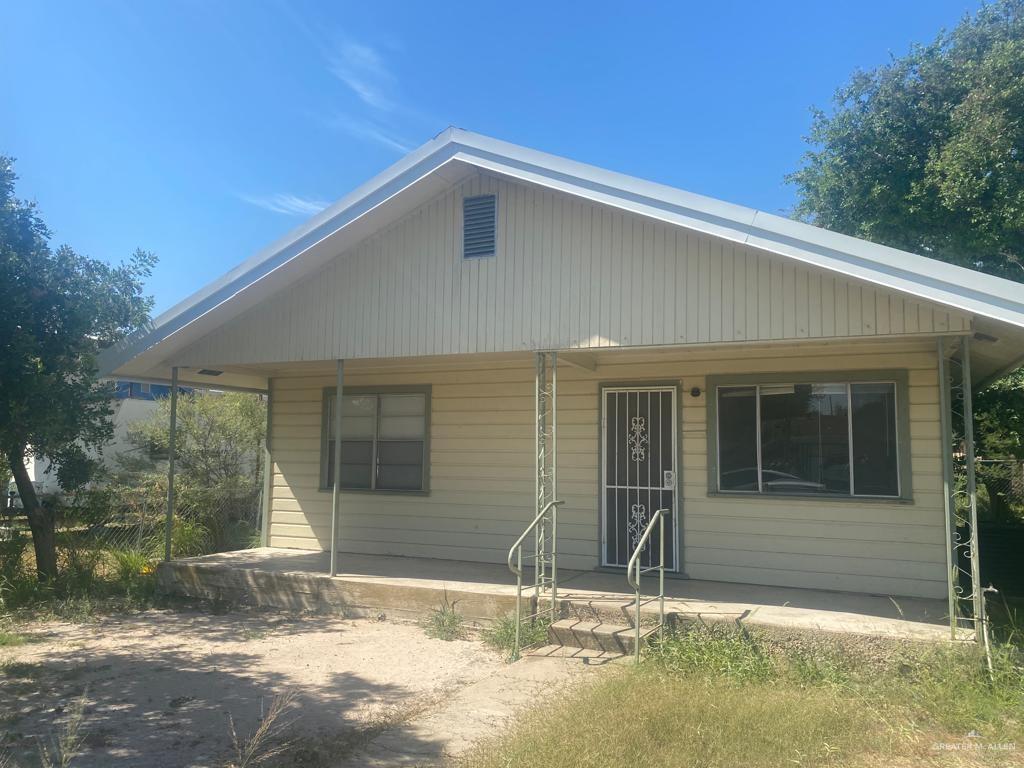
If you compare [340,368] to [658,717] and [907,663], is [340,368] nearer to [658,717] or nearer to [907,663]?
[658,717]

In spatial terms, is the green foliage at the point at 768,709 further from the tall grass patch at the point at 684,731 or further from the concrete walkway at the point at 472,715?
the concrete walkway at the point at 472,715

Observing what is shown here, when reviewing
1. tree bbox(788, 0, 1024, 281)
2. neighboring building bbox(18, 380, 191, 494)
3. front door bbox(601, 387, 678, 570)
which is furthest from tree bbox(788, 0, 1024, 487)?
neighboring building bbox(18, 380, 191, 494)

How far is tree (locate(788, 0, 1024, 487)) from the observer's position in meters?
11.8

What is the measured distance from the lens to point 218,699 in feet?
18.2

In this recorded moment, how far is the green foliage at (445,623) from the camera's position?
7441 millimetres

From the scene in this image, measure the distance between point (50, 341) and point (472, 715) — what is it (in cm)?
673

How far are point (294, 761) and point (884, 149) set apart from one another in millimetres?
13563

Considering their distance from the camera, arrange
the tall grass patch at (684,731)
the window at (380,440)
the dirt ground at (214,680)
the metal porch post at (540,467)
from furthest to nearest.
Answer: the window at (380,440), the metal porch post at (540,467), the dirt ground at (214,680), the tall grass patch at (684,731)

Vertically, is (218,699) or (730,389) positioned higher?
(730,389)

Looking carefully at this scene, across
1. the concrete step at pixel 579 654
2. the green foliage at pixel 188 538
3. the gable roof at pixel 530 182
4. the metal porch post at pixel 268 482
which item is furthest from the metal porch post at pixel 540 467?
the green foliage at pixel 188 538

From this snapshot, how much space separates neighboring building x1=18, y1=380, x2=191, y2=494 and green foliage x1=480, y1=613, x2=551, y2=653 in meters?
10.6

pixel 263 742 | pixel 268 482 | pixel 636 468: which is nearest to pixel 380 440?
pixel 268 482

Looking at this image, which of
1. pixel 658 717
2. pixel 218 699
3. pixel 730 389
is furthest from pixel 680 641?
pixel 218 699

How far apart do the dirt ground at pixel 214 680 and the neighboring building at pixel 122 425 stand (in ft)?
28.7
